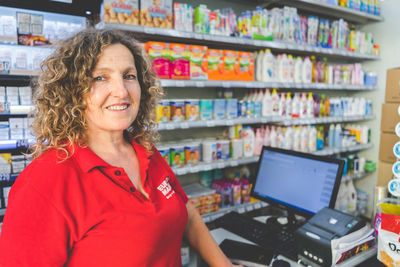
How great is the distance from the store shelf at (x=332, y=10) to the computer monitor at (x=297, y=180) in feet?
6.96

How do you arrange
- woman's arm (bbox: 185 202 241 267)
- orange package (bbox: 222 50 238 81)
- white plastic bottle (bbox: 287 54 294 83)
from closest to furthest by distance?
woman's arm (bbox: 185 202 241 267) → orange package (bbox: 222 50 238 81) → white plastic bottle (bbox: 287 54 294 83)

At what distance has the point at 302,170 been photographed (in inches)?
73.1

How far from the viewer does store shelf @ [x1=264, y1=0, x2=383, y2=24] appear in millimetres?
3402

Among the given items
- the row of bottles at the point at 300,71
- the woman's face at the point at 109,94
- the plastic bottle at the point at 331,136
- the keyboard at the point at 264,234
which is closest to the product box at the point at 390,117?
the plastic bottle at the point at 331,136

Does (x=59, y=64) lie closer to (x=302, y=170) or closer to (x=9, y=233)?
(x=9, y=233)

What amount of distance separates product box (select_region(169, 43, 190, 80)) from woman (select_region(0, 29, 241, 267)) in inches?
43.9

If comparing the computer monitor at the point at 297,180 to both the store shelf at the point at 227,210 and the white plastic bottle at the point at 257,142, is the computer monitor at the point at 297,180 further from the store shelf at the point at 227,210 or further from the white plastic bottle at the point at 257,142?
the white plastic bottle at the point at 257,142

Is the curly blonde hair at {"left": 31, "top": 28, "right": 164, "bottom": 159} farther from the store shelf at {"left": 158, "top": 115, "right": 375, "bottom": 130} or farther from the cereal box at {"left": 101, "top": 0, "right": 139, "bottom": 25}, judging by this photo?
the store shelf at {"left": 158, "top": 115, "right": 375, "bottom": 130}

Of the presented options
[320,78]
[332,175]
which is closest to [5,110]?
[332,175]

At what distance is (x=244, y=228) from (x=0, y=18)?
2.21 meters

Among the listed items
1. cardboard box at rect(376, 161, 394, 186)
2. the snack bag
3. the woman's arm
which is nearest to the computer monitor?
the snack bag

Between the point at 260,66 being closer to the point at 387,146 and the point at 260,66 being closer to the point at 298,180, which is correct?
the point at 298,180

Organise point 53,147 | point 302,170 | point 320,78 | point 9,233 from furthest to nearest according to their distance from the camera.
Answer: point 320,78 < point 302,170 < point 53,147 < point 9,233

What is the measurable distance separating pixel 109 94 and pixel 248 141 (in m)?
2.10
